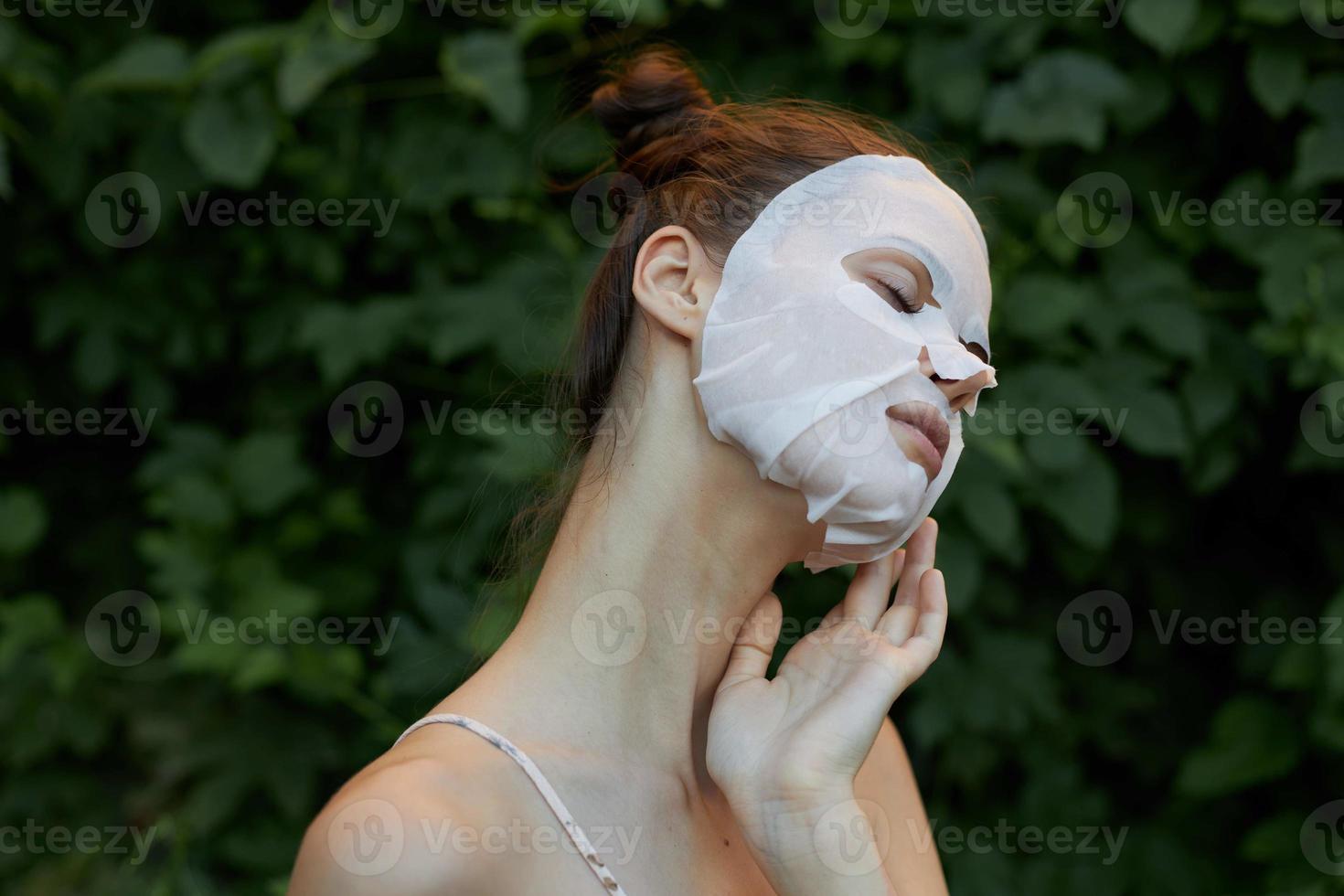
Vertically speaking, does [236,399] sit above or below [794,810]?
below

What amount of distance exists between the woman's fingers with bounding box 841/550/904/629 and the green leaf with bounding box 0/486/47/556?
1538 millimetres

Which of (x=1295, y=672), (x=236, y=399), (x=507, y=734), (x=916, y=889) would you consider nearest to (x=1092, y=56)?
(x=1295, y=672)

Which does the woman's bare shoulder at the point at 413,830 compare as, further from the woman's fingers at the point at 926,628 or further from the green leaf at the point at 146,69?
the green leaf at the point at 146,69

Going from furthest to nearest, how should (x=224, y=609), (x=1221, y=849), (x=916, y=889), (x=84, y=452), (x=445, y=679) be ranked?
(x=84, y=452)
(x=1221, y=849)
(x=224, y=609)
(x=445, y=679)
(x=916, y=889)

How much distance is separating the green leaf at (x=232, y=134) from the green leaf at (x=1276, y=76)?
62.5 inches

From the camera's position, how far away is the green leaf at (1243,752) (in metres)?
1.98

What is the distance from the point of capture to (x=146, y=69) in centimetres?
196

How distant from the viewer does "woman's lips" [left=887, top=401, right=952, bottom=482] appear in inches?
44.8

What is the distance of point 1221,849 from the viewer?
220cm

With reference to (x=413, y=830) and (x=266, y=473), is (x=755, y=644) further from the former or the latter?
(x=266, y=473)

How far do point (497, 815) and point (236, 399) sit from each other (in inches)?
59.1

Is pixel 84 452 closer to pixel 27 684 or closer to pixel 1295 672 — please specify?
pixel 27 684

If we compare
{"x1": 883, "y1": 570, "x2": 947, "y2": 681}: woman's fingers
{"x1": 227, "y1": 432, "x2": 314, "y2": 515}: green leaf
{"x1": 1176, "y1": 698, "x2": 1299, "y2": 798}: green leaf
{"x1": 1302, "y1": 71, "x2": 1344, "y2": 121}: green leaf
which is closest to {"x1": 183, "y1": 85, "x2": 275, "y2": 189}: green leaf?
{"x1": 227, "y1": 432, "x2": 314, "y2": 515}: green leaf

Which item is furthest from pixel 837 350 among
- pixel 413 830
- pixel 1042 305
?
pixel 1042 305
